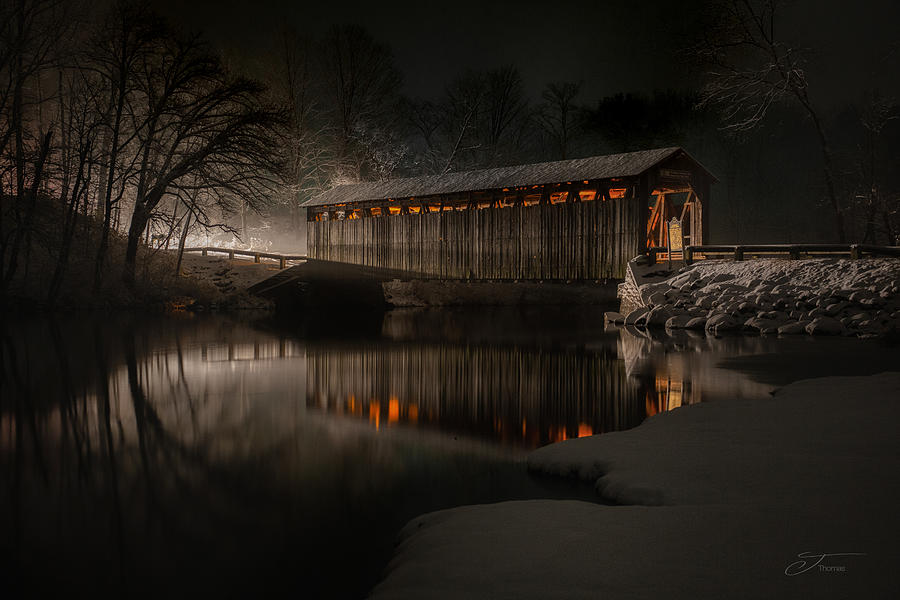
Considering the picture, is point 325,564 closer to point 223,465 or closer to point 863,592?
point 223,465

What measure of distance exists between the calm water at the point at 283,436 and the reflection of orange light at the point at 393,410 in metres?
0.06

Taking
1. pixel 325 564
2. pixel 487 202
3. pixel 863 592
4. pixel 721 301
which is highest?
pixel 487 202

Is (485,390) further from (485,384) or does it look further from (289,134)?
(289,134)

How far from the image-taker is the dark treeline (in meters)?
22.0

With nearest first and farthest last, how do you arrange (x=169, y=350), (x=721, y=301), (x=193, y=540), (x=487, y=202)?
(x=193, y=540) < (x=169, y=350) < (x=721, y=301) < (x=487, y=202)

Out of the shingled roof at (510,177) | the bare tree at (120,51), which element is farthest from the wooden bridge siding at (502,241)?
the bare tree at (120,51)

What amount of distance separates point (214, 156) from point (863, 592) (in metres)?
24.9

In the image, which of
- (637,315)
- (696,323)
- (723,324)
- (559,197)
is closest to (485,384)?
(723,324)

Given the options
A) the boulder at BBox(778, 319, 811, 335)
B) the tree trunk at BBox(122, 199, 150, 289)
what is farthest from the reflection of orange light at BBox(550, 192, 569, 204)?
the tree trunk at BBox(122, 199, 150, 289)

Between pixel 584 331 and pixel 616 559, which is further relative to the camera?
pixel 584 331

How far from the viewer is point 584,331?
19.4 meters

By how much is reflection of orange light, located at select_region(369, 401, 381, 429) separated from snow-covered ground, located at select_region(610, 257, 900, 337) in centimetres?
1258

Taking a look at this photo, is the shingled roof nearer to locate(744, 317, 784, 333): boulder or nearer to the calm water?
locate(744, 317, 784, 333): boulder

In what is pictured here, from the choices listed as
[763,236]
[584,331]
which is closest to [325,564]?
[584,331]
